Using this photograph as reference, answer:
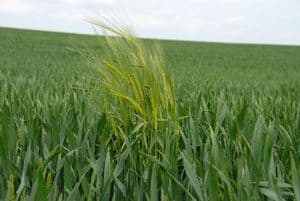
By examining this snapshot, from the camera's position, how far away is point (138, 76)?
1.49 meters

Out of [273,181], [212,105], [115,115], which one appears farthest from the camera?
[212,105]

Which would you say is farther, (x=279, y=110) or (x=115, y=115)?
(x=279, y=110)

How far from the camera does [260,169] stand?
4.53 feet

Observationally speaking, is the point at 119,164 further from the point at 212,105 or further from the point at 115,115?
the point at 212,105

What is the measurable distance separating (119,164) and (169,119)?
22 cm

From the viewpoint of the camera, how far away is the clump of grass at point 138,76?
1455 mm

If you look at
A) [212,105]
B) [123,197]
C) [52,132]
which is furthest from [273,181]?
[212,105]

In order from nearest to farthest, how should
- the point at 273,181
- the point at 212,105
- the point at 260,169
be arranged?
the point at 273,181
the point at 260,169
the point at 212,105

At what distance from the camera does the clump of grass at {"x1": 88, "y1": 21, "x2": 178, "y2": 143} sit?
146cm

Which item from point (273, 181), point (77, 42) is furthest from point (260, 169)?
point (77, 42)

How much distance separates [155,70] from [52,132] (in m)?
0.58

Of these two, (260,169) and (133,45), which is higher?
(133,45)

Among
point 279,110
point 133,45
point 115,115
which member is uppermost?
point 133,45

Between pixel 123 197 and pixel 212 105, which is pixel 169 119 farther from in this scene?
pixel 212 105
